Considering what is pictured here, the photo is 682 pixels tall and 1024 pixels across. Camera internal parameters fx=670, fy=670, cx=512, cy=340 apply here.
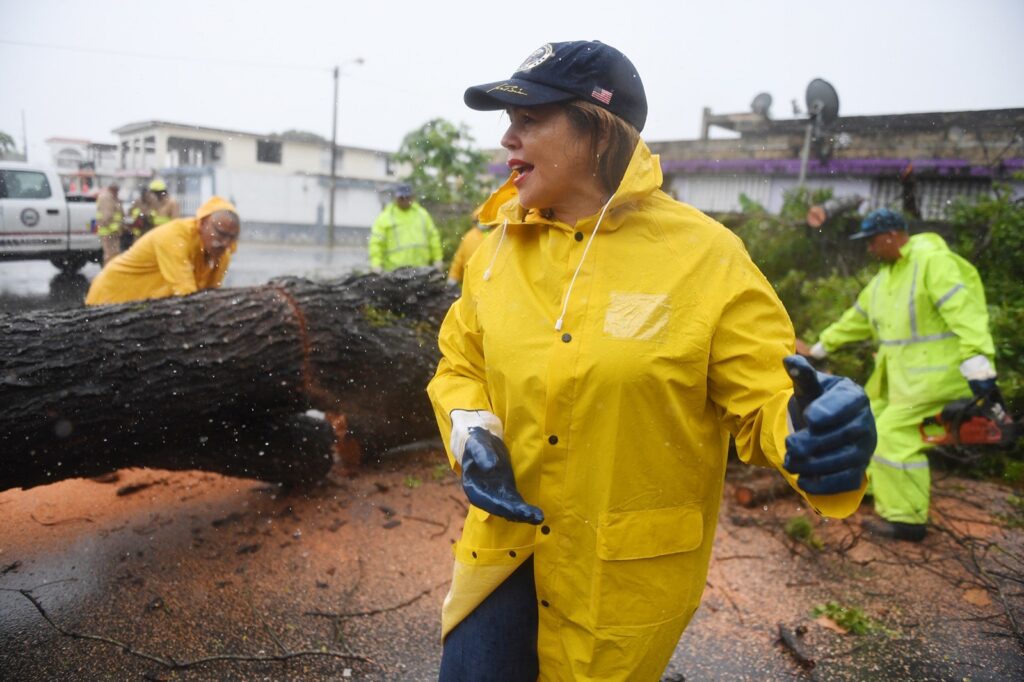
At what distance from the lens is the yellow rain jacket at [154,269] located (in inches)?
189

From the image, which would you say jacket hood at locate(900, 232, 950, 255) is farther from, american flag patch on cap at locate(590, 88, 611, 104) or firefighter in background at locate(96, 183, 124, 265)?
firefighter in background at locate(96, 183, 124, 265)

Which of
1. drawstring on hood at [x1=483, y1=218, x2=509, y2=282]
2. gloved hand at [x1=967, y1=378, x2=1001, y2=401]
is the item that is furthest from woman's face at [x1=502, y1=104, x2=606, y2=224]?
gloved hand at [x1=967, y1=378, x2=1001, y2=401]

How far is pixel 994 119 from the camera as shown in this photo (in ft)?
36.4

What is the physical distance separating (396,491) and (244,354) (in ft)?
4.47

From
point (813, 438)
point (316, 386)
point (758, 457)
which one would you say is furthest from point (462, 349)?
point (316, 386)

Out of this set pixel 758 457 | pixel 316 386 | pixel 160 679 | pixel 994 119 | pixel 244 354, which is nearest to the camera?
pixel 758 457

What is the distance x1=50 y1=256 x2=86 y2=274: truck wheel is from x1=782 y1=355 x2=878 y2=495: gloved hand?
13803 mm

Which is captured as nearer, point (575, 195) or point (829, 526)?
point (575, 195)

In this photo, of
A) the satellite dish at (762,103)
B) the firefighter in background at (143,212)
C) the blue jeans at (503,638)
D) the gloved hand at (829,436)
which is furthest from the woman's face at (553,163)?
the satellite dish at (762,103)

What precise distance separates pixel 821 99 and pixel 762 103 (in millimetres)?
3620

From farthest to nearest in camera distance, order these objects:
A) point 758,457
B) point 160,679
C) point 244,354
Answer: point 244,354 → point 160,679 → point 758,457

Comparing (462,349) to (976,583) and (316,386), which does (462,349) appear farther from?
(976,583)

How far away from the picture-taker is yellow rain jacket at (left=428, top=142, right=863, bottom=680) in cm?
153

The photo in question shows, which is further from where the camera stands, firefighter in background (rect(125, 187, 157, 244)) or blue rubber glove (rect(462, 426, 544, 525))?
firefighter in background (rect(125, 187, 157, 244))
